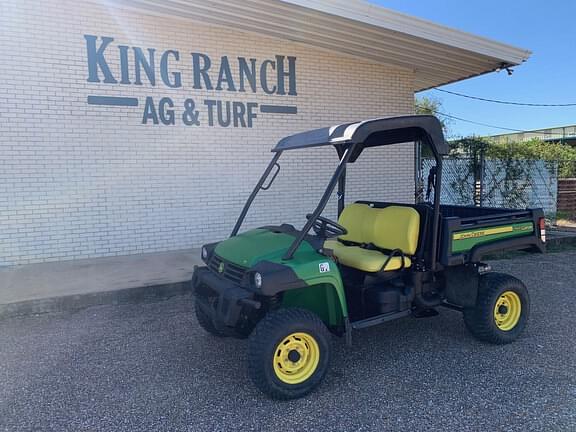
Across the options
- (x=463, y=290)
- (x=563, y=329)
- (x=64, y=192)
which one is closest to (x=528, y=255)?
(x=563, y=329)

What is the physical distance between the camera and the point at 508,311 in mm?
3906

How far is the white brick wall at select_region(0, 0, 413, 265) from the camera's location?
6.23 m

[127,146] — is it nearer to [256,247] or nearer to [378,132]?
[256,247]

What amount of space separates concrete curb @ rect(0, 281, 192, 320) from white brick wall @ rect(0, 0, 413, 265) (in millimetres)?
1956

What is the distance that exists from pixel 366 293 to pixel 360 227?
0.82m

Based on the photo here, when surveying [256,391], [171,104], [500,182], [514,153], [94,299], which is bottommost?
[256,391]

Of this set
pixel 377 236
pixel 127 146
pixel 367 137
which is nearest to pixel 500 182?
pixel 377 236

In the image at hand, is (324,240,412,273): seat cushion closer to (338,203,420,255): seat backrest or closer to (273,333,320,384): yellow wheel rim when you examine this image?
(338,203,420,255): seat backrest

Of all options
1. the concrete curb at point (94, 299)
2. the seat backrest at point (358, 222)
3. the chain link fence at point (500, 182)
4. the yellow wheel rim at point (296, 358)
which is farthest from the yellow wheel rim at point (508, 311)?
the chain link fence at point (500, 182)

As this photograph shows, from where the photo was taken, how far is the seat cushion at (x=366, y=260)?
338cm

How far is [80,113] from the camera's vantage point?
648cm

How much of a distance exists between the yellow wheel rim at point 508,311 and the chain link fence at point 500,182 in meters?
5.58

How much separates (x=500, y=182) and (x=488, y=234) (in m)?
6.78

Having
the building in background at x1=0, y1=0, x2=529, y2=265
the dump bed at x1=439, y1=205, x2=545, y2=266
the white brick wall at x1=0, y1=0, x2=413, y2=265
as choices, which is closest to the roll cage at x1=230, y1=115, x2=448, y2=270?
the dump bed at x1=439, y1=205, x2=545, y2=266
